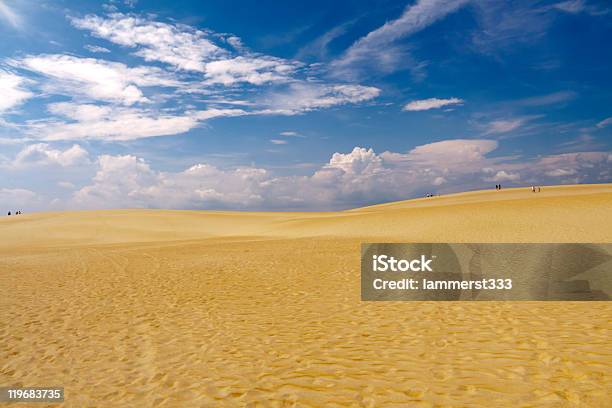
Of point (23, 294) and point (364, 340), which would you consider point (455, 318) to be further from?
point (23, 294)

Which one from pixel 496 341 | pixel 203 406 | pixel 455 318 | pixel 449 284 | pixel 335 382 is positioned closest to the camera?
pixel 203 406

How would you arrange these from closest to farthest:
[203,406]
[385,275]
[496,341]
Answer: [203,406], [496,341], [385,275]

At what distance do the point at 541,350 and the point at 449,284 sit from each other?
753 cm

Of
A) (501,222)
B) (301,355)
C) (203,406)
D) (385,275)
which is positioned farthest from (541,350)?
(501,222)

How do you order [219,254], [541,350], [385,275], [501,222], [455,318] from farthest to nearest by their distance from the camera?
[501,222] → [219,254] → [385,275] → [455,318] → [541,350]

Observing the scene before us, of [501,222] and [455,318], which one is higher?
[501,222]

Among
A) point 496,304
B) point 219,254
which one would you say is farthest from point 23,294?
point 496,304

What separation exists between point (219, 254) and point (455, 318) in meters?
19.9

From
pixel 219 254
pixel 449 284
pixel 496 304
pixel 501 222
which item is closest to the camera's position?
pixel 496 304

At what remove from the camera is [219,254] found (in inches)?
1123

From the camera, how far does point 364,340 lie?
9961 mm

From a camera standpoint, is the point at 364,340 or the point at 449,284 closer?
the point at 364,340

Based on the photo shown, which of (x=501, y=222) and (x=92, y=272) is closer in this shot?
(x=92, y=272)

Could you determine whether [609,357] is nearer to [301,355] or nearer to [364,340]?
[364,340]
